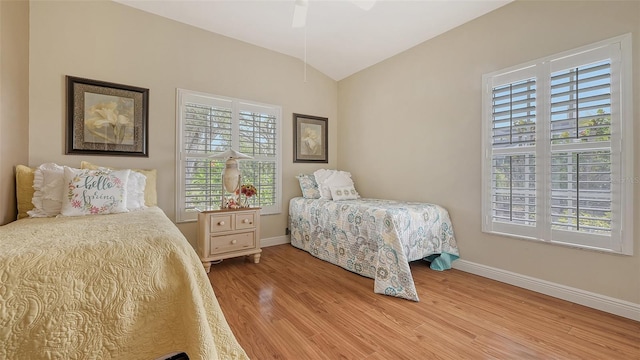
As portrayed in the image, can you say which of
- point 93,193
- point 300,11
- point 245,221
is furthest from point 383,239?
point 93,193

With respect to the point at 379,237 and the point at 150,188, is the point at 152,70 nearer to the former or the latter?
the point at 150,188

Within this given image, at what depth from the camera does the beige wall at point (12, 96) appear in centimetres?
183

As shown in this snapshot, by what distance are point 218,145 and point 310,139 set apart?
54.7 inches

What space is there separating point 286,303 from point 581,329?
1984 millimetres

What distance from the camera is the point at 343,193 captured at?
3.52 metres

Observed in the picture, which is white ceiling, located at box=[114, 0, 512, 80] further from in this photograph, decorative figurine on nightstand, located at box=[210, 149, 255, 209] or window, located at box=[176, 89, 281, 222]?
decorative figurine on nightstand, located at box=[210, 149, 255, 209]

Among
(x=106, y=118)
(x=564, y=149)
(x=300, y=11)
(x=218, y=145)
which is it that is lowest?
(x=564, y=149)

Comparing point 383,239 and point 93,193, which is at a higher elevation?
point 93,193

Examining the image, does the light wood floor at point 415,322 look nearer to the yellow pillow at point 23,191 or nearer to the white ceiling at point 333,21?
the yellow pillow at point 23,191

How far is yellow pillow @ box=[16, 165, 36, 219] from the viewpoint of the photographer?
6.67 feet

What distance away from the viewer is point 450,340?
5.14 ft

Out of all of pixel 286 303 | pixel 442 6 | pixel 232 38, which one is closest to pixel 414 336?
pixel 286 303

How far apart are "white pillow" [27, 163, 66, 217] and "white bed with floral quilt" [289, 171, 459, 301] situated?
7.61 ft

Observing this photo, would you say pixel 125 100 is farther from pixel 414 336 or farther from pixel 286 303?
pixel 414 336
